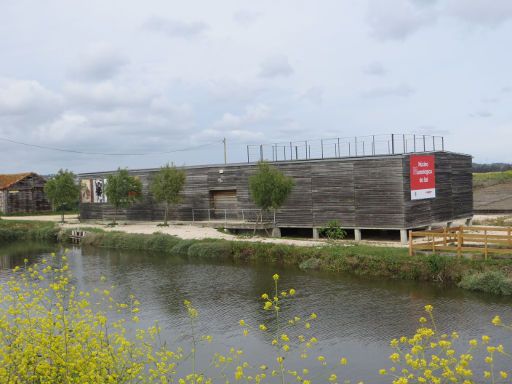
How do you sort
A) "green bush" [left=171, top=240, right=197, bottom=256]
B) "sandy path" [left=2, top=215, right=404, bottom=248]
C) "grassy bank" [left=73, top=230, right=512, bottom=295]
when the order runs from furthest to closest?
"green bush" [left=171, top=240, right=197, bottom=256], "sandy path" [left=2, top=215, right=404, bottom=248], "grassy bank" [left=73, top=230, right=512, bottom=295]

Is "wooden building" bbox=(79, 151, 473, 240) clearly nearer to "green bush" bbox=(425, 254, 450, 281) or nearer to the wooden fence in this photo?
the wooden fence

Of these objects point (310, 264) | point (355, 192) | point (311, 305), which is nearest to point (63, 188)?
point (355, 192)

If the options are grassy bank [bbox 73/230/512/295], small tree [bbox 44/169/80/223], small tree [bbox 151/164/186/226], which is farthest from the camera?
small tree [bbox 44/169/80/223]

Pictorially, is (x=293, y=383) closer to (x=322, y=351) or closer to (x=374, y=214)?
(x=322, y=351)

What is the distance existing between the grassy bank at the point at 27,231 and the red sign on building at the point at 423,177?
25799mm

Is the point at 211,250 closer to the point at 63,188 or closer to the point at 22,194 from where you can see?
the point at 63,188

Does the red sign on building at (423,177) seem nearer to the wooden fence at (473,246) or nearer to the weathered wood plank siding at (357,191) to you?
the weathered wood plank siding at (357,191)

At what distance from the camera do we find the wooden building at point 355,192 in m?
28.2

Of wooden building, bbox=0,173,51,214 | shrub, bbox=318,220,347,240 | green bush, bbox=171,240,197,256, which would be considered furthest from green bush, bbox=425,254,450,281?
wooden building, bbox=0,173,51,214

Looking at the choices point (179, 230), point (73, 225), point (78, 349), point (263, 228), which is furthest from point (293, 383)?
point (73, 225)

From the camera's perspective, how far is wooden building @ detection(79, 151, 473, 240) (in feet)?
92.4

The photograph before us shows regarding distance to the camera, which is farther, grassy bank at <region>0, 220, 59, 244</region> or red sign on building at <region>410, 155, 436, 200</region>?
grassy bank at <region>0, 220, 59, 244</region>

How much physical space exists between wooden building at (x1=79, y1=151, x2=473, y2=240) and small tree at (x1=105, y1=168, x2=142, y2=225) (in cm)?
493

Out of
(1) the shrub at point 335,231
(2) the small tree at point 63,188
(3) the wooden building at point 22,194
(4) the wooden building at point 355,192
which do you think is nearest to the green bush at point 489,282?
(4) the wooden building at point 355,192
